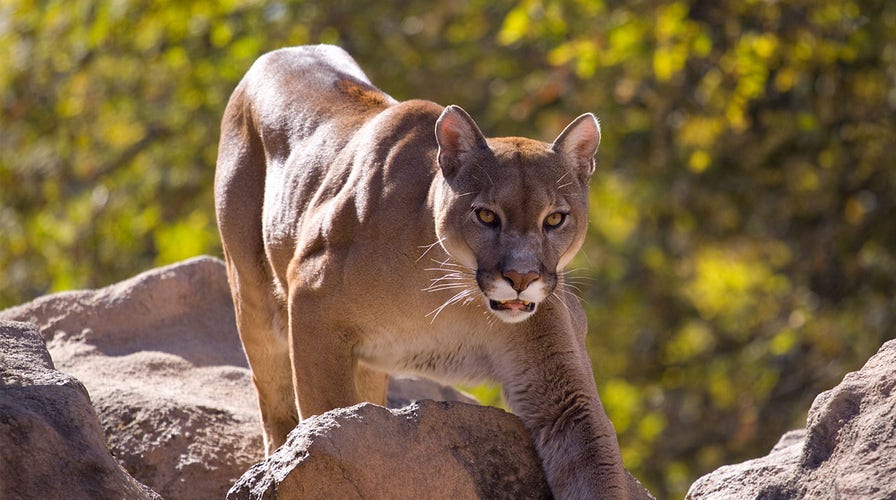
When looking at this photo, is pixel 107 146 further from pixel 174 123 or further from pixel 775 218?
pixel 775 218

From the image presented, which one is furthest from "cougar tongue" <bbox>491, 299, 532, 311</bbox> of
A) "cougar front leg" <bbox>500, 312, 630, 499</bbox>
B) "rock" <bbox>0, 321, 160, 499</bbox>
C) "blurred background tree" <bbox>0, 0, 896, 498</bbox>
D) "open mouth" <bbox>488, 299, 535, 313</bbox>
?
"blurred background tree" <bbox>0, 0, 896, 498</bbox>

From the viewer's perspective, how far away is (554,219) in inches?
Result: 210

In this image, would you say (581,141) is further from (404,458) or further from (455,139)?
(404,458)

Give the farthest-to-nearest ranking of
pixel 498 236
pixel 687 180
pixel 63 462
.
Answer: pixel 687 180, pixel 498 236, pixel 63 462

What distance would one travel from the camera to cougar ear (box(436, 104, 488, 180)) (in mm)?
5484

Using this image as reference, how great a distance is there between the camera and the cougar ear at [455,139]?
5.48 m

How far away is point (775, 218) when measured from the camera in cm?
1341

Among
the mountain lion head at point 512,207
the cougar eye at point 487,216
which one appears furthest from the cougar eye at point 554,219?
the cougar eye at point 487,216

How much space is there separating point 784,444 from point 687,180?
7758 millimetres

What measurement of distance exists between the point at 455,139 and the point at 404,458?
5.19 feet

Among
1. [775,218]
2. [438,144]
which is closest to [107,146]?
[775,218]

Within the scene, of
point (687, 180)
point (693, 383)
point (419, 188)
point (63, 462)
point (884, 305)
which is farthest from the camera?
point (693, 383)

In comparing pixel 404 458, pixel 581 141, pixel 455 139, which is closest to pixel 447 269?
pixel 455 139

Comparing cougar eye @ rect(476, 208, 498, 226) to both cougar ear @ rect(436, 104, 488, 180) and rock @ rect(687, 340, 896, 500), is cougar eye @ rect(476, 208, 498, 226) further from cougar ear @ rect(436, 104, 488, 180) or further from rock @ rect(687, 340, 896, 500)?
rock @ rect(687, 340, 896, 500)
